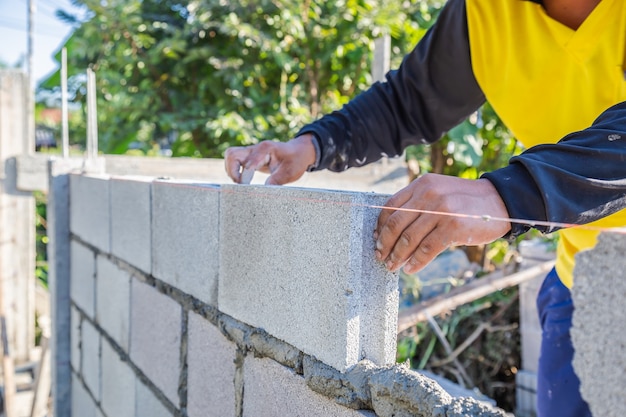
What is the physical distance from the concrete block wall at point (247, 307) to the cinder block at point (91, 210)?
2 cm

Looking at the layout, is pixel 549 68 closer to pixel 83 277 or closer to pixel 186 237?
pixel 186 237

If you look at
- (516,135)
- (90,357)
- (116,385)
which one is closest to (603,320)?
(516,135)

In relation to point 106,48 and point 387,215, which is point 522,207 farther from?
point 106,48

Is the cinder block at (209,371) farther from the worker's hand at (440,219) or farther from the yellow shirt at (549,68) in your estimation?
the yellow shirt at (549,68)

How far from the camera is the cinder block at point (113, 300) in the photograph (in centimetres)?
244

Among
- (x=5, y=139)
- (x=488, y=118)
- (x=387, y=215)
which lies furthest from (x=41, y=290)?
(x=387, y=215)

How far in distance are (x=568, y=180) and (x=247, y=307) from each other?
862 mm

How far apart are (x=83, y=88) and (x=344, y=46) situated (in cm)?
318

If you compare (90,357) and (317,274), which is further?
(90,357)

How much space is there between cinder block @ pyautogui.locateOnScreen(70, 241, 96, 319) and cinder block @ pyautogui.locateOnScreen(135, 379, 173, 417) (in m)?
0.89

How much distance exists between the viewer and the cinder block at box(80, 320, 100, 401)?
2.89 metres

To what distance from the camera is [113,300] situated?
8.57ft

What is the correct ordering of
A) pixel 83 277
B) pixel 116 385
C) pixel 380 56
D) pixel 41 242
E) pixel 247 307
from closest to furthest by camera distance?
pixel 247 307 < pixel 116 385 < pixel 83 277 < pixel 380 56 < pixel 41 242

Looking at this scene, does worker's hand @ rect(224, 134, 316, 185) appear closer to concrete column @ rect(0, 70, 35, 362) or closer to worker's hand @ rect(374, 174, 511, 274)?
worker's hand @ rect(374, 174, 511, 274)
